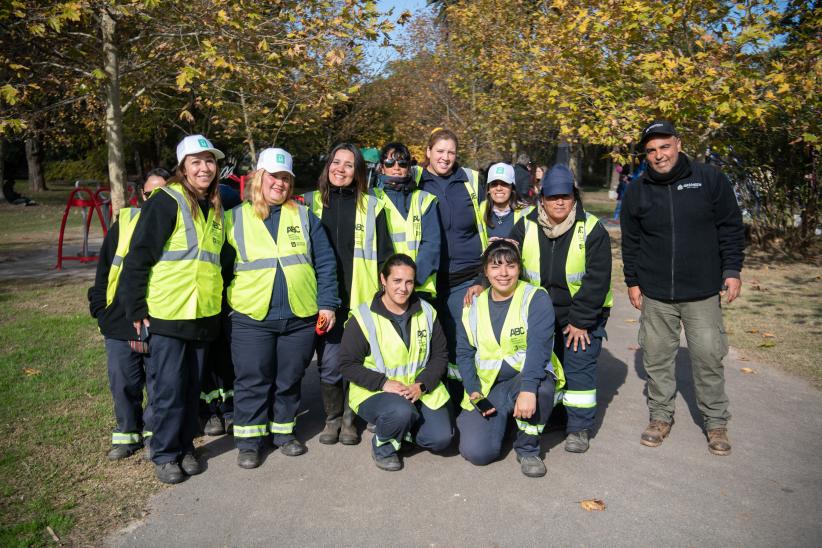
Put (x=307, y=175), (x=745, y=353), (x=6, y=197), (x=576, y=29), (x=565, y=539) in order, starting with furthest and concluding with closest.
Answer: (x=307, y=175) < (x=6, y=197) < (x=576, y=29) < (x=745, y=353) < (x=565, y=539)

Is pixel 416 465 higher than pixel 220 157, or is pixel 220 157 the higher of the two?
pixel 220 157

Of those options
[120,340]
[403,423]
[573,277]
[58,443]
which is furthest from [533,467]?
[58,443]

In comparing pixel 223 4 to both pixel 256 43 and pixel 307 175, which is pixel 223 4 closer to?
pixel 256 43

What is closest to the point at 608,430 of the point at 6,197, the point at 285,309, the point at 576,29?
the point at 285,309

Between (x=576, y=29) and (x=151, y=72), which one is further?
(x=576, y=29)

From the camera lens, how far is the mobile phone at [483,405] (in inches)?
184

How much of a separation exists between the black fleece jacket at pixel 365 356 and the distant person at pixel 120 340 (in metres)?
1.34

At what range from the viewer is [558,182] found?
4844 millimetres

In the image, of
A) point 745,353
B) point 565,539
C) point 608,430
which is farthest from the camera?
point 745,353

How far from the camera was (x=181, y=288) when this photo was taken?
4.26m

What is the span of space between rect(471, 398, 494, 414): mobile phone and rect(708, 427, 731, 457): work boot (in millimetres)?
1538

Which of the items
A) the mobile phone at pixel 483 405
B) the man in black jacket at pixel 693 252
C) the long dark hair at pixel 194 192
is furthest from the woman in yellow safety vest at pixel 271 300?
the man in black jacket at pixel 693 252

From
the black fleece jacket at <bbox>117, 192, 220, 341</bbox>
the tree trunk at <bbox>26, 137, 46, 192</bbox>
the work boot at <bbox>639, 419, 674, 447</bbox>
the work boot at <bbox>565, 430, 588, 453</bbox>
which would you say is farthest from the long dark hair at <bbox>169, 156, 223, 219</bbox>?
the tree trunk at <bbox>26, 137, 46, 192</bbox>

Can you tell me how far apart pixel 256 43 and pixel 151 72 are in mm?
2627
